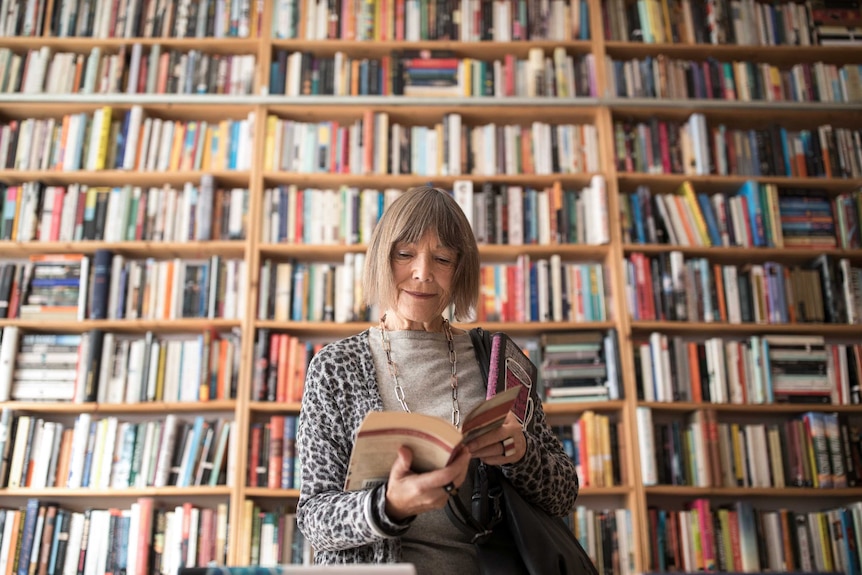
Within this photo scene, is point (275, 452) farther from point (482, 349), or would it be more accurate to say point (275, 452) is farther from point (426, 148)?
point (482, 349)

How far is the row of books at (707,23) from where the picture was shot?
10.9 ft

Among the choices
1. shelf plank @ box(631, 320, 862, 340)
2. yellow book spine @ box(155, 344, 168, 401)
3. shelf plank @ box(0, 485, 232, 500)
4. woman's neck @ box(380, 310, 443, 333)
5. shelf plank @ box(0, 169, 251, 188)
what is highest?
shelf plank @ box(0, 169, 251, 188)

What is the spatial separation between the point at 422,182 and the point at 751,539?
180 centimetres

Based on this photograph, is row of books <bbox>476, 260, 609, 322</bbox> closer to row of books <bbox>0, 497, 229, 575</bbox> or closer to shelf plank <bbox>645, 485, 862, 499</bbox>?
shelf plank <bbox>645, 485, 862, 499</bbox>

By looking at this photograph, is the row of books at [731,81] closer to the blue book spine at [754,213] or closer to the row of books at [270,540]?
the blue book spine at [754,213]

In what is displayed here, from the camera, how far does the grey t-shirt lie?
4.23ft

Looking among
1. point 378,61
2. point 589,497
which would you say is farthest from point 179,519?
point 378,61

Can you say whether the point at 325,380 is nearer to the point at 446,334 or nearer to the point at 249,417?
the point at 446,334

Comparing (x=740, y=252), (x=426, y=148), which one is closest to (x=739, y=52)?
(x=740, y=252)

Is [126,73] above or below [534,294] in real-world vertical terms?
above

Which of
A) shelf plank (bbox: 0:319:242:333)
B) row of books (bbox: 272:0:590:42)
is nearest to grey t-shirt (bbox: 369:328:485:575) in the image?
shelf plank (bbox: 0:319:242:333)

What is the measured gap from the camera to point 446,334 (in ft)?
5.11

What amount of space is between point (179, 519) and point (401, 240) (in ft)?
5.72

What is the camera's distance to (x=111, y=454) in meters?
2.80
